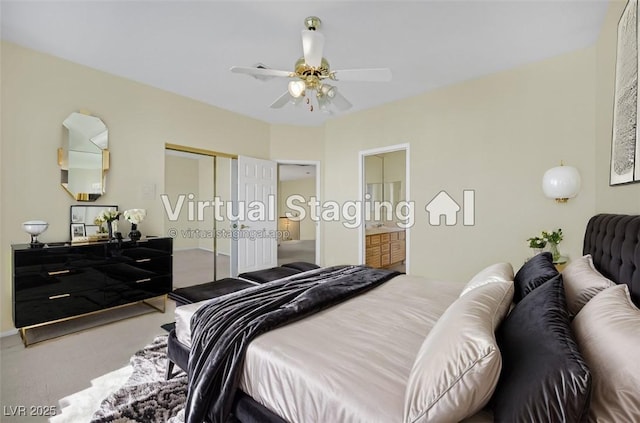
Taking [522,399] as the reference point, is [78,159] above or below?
above

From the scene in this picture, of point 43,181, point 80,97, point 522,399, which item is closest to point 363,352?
point 522,399

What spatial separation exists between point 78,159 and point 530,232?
16.5 ft

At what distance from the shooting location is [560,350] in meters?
0.76

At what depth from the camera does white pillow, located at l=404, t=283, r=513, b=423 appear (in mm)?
808

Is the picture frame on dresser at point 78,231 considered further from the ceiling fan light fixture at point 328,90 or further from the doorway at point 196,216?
the ceiling fan light fixture at point 328,90

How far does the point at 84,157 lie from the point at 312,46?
2.85m

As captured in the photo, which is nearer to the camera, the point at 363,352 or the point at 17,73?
the point at 363,352

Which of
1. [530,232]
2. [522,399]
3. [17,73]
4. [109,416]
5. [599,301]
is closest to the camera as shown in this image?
[522,399]

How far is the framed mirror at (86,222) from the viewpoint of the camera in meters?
3.06

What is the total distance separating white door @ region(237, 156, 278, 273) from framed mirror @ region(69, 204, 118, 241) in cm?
181

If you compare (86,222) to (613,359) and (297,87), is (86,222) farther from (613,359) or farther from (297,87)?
(613,359)

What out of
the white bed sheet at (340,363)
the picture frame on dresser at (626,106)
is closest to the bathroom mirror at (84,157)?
the white bed sheet at (340,363)

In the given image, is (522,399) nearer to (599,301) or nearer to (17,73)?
(599,301)

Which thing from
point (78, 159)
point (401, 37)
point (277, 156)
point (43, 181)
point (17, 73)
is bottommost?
point (43, 181)
